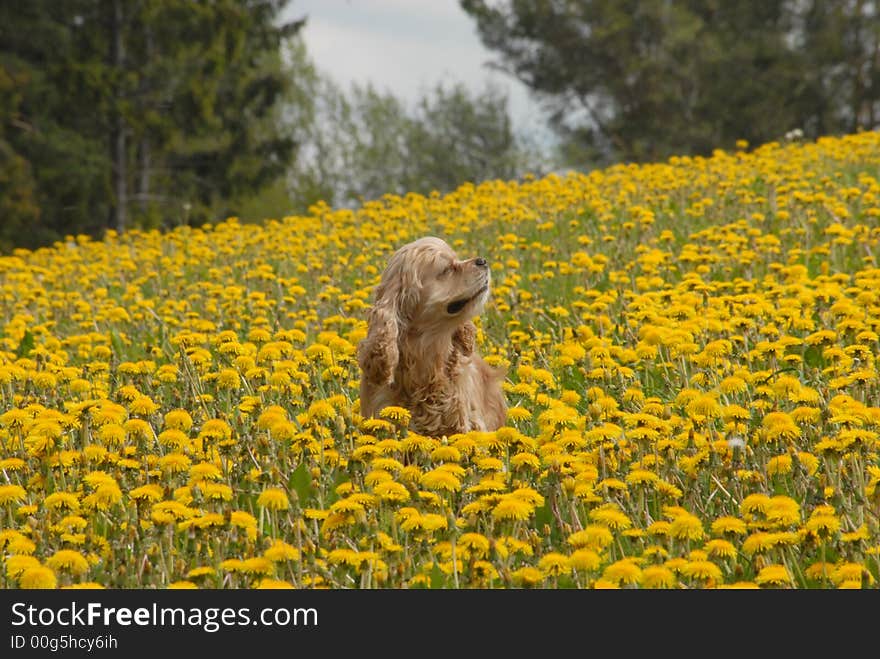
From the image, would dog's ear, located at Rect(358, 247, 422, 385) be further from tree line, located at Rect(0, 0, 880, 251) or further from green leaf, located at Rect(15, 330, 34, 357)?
tree line, located at Rect(0, 0, 880, 251)

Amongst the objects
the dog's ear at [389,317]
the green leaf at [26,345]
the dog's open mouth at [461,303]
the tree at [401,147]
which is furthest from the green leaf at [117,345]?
the tree at [401,147]

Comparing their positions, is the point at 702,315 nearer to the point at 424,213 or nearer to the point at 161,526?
the point at 161,526

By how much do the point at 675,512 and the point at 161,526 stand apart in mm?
1410

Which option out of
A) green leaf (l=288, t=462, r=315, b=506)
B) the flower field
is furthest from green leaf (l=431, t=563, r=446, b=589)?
green leaf (l=288, t=462, r=315, b=506)

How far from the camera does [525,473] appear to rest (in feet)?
11.1

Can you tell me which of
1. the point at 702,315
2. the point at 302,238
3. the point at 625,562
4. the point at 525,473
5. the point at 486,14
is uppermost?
the point at 486,14

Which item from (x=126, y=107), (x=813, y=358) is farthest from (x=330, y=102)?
(x=813, y=358)

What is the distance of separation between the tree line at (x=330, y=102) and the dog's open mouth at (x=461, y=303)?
13.1 metres

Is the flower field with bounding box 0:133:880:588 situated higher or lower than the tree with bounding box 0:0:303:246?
lower

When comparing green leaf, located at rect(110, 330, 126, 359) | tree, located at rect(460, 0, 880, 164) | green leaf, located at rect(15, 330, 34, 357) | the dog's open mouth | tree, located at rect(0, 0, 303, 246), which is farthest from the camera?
tree, located at rect(460, 0, 880, 164)

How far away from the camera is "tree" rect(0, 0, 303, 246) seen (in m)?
17.9

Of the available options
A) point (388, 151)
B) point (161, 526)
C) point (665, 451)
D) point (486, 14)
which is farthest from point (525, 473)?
point (388, 151)

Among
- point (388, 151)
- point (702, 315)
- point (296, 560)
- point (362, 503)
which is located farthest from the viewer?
point (388, 151)

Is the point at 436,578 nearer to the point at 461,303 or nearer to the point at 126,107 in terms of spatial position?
the point at 461,303
